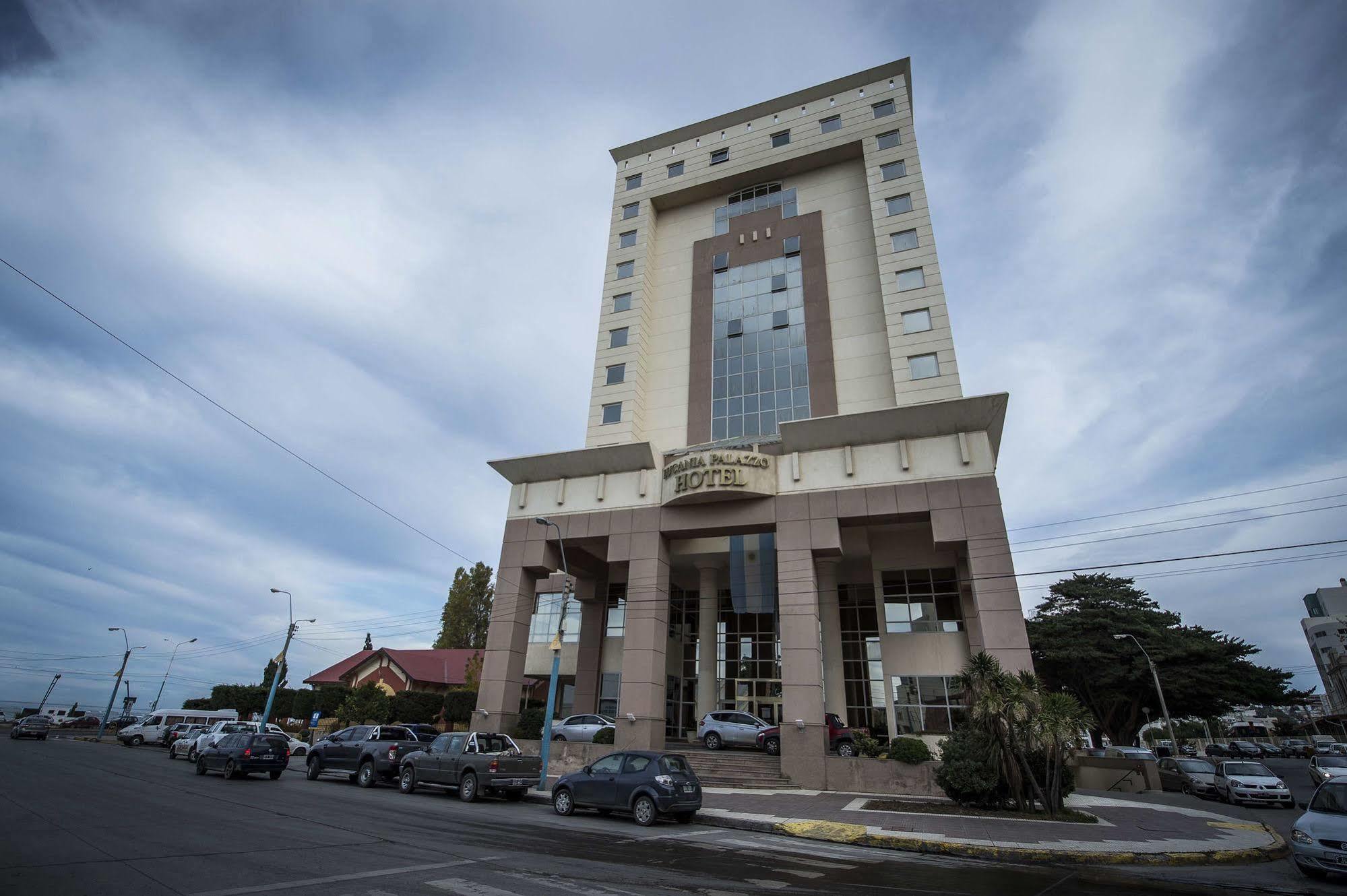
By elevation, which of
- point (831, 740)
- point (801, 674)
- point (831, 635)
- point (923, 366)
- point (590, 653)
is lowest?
point (831, 740)

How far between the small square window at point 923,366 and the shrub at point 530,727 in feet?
77.0

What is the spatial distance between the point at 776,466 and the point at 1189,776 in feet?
73.9

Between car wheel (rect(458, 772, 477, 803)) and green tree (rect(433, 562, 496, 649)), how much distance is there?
4418cm

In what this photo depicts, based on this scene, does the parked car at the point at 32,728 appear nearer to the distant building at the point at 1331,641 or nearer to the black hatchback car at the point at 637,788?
the black hatchback car at the point at 637,788

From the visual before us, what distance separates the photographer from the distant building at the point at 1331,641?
9231 cm

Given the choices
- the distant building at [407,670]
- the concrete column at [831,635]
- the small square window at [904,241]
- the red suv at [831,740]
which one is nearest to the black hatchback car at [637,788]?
the red suv at [831,740]

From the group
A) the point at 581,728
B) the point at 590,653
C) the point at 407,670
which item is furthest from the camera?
the point at 407,670

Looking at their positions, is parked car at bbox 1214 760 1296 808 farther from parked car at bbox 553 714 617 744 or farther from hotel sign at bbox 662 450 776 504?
parked car at bbox 553 714 617 744

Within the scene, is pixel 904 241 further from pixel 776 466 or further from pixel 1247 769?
pixel 1247 769

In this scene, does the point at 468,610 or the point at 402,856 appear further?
the point at 468,610

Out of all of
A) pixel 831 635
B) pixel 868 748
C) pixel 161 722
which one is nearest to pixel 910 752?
pixel 868 748

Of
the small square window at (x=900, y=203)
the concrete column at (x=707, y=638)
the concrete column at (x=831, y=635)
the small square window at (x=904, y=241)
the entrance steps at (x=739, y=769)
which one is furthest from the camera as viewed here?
the small square window at (x=900, y=203)

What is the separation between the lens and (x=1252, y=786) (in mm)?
22750

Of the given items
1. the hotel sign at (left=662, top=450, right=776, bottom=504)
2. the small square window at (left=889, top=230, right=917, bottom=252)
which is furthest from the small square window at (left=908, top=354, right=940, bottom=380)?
the hotel sign at (left=662, top=450, right=776, bottom=504)
